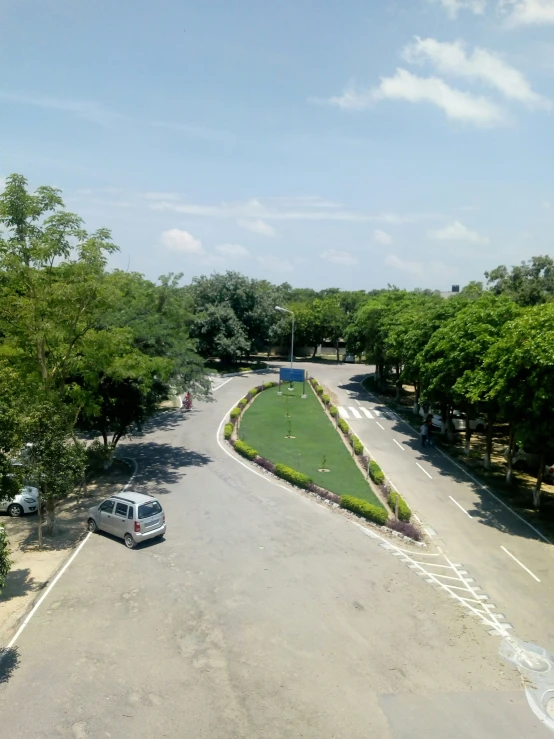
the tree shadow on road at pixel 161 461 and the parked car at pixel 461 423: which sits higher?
the parked car at pixel 461 423

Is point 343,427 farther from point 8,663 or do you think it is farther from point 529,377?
point 8,663

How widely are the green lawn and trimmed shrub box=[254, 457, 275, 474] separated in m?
0.81

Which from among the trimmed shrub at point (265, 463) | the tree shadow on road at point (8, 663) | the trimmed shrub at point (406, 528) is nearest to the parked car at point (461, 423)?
the trimmed shrub at point (265, 463)

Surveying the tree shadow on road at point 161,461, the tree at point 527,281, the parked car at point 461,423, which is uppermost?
the tree at point 527,281

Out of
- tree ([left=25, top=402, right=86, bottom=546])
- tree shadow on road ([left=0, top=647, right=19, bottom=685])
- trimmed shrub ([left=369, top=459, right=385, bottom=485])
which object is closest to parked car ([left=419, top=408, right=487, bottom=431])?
trimmed shrub ([left=369, top=459, right=385, bottom=485])

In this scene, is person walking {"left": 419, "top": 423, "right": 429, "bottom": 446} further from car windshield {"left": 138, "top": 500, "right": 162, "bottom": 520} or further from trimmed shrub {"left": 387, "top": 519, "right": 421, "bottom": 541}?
car windshield {"left": 138, "top": 500, "right": 162, "bottom": 520}

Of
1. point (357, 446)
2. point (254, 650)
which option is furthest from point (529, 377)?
point (254, 650)

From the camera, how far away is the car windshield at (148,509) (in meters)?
18.8

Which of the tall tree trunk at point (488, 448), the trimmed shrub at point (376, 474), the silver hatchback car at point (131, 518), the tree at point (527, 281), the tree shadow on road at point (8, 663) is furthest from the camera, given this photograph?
the tree at point (527, 281)

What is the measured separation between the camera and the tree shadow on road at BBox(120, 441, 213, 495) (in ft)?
87.2

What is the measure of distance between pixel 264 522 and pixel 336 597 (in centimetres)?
612

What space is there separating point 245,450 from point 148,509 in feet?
40.1

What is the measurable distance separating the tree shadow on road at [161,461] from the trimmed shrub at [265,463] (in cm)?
281

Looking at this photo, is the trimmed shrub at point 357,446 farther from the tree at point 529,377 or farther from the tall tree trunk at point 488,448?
the tree at point 529,377
